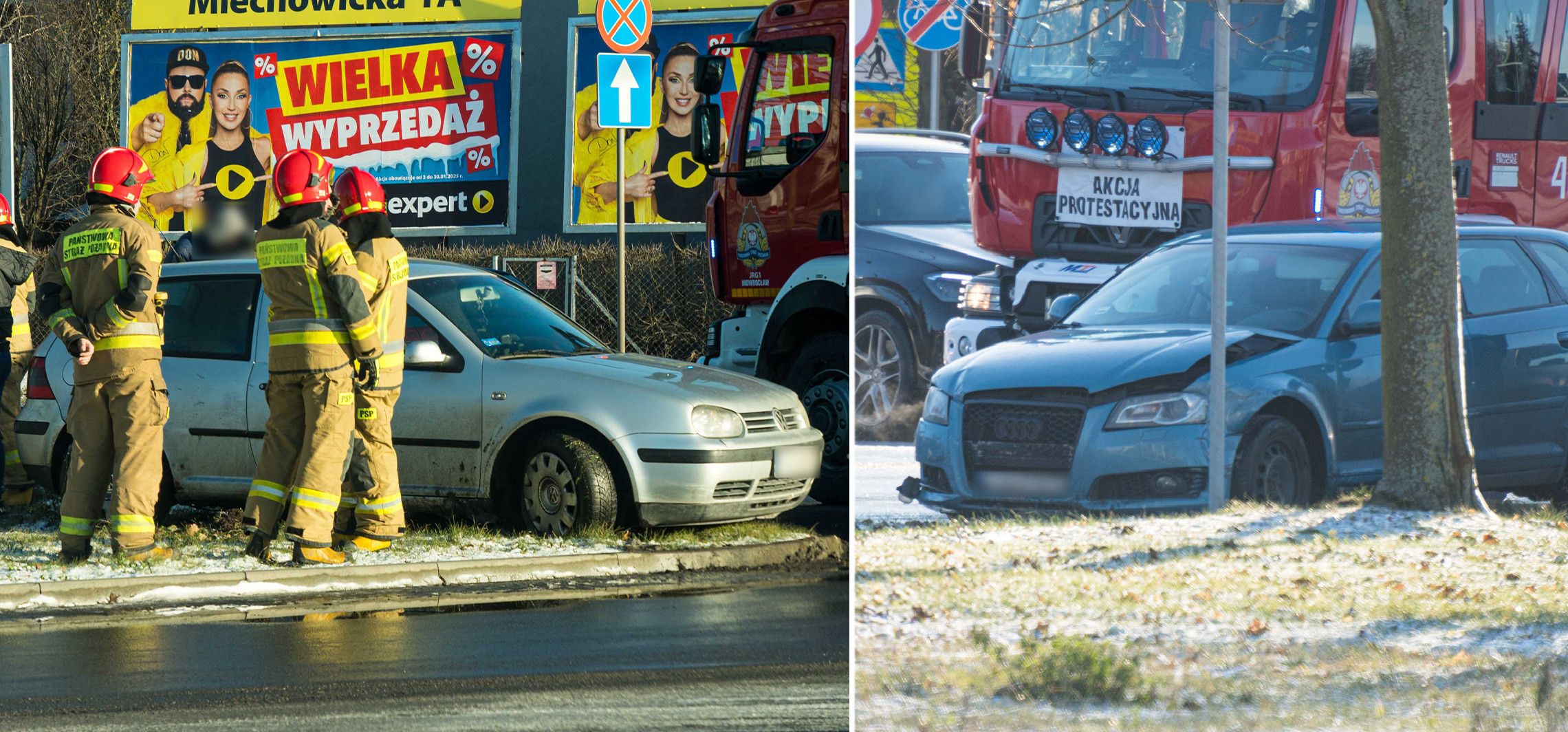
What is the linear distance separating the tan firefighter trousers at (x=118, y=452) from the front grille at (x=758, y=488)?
8.72 feet

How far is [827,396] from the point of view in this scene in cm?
856

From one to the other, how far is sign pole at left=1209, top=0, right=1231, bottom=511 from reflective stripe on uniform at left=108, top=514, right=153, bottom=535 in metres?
5.84

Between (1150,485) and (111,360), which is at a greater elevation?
(1150,485)

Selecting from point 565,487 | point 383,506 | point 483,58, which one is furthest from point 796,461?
point 483,58

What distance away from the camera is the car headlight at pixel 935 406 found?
230 cm

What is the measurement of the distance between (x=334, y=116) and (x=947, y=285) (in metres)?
18.1

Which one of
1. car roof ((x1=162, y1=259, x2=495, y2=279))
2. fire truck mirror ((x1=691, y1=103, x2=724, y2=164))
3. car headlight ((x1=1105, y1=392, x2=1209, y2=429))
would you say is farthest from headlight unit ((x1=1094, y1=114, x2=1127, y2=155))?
fire truck mirror ((x1=691, y1=103, x2=724, y2=164))

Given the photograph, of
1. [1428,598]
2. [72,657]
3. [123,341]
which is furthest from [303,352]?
[1428,598]

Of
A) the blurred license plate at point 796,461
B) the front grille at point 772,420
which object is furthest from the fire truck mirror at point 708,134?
the blurred license plate at point 796,461

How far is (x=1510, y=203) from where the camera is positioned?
7.84ft

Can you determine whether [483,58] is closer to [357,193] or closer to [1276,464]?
[357,193]

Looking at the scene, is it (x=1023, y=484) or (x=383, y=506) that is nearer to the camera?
(x=1023, y=484)

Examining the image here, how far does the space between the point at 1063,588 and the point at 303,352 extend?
4928mm

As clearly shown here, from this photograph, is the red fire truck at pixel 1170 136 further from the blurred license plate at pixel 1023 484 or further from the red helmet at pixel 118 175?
the red helmet at pixel 118 175
